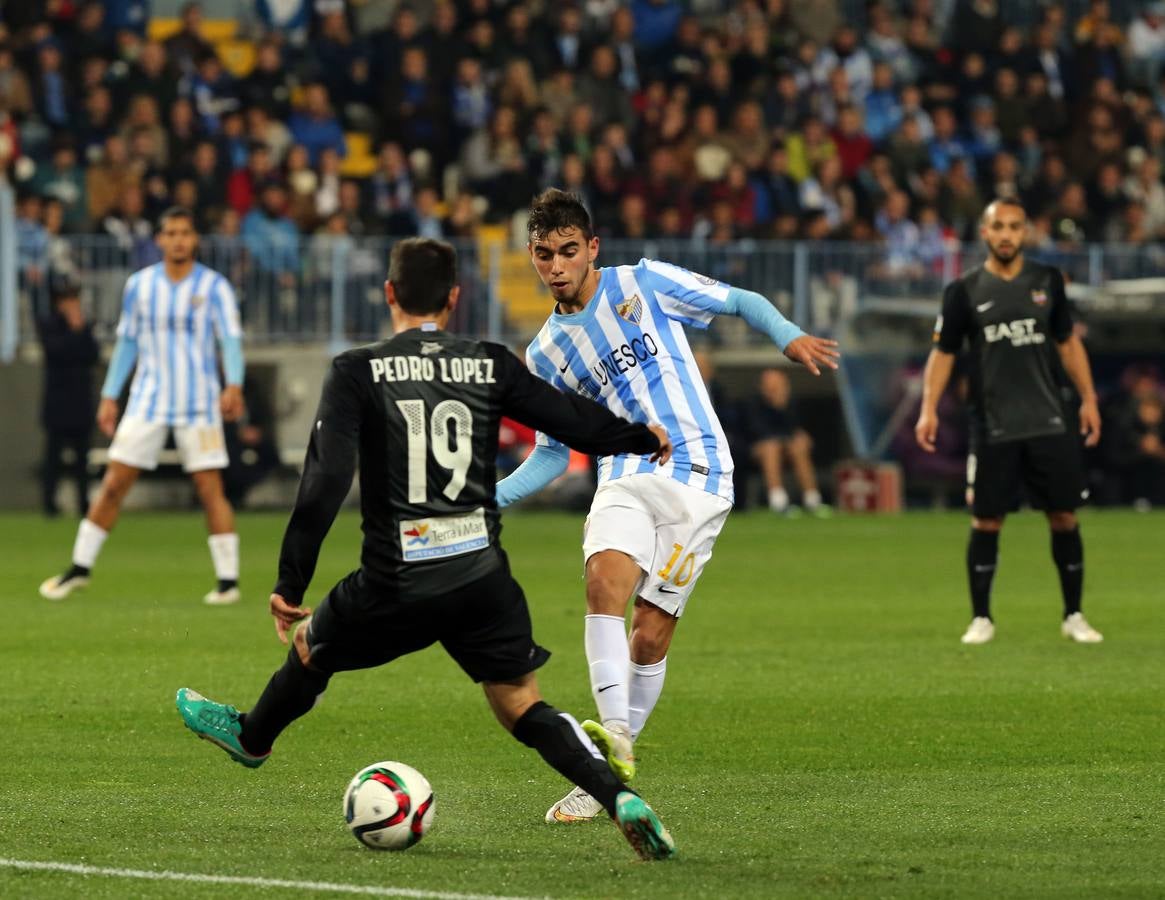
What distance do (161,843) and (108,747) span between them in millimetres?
1955

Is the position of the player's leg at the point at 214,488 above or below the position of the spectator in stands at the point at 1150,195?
below

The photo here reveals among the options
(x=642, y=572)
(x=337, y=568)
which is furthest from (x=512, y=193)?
(x=642, y=572)

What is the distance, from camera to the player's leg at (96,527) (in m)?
13.3

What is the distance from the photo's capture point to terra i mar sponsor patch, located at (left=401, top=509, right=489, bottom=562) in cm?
594

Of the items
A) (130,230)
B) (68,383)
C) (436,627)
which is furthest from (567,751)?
(68,383)

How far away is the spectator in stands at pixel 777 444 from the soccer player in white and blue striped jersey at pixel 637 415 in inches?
622

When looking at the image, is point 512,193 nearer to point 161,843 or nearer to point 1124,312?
point 1124,312

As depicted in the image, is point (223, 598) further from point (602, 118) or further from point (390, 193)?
point (602, 118)

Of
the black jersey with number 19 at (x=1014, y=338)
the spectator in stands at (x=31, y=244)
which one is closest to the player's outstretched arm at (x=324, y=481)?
the black jersey with number 19 at (x=1014, y=338)

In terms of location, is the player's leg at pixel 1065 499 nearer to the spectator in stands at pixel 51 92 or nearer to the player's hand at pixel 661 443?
the player's hand at pixel 661 443

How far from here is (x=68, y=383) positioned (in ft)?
71.3

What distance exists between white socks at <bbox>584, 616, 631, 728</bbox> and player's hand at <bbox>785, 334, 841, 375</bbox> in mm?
955

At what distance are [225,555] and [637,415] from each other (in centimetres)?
669

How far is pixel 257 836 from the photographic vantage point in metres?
6.26
